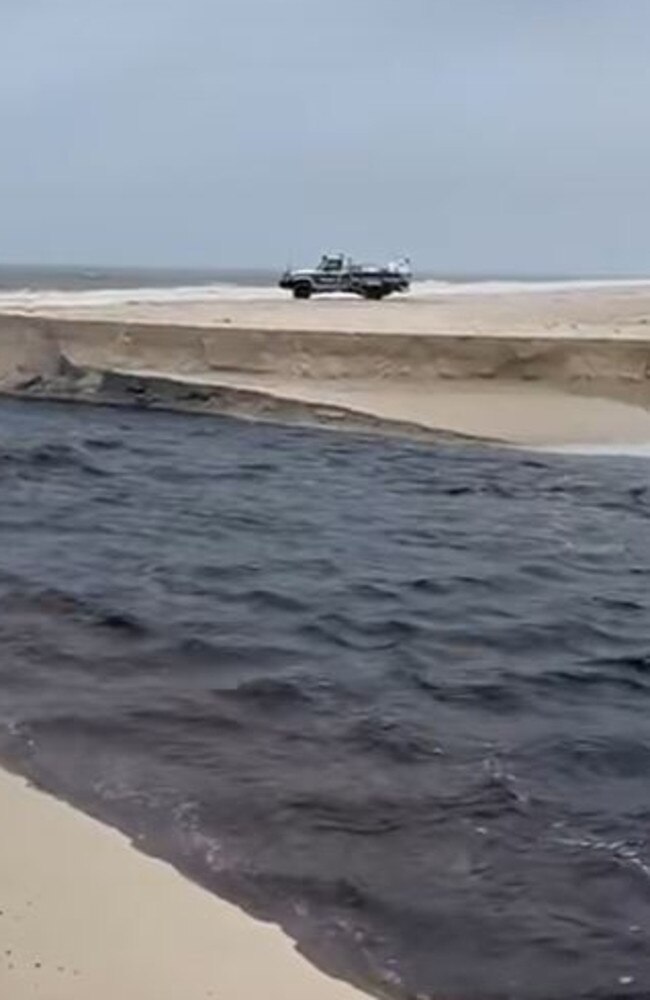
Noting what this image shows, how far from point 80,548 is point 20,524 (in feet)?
4.41

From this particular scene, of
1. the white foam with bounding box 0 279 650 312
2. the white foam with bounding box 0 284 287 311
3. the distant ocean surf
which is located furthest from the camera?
the distant ocean surf

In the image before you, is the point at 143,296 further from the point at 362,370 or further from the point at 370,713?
the point at 370,713

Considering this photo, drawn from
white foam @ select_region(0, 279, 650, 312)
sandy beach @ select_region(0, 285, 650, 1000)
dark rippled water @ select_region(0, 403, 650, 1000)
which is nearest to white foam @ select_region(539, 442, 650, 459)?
sandy beach @ select_region(0, 285, 650, 1000)

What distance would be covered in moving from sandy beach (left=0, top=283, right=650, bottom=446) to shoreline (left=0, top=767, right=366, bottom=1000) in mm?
13585

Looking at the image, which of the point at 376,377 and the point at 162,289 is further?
the point at 162,289

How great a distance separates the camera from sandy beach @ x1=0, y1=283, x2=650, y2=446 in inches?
742

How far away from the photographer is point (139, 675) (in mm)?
7059

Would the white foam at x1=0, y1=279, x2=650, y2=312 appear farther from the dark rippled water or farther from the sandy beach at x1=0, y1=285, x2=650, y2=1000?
the dark rippled water

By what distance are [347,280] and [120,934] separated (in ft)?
138

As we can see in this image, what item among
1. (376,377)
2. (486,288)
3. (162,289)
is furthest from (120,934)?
(486,288)

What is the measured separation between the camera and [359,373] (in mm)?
20219

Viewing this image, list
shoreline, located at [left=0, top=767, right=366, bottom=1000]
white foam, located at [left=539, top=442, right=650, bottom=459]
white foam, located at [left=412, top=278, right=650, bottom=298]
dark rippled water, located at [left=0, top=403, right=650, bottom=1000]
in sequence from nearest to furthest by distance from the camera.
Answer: shoreline, located at [left=0, top=767, right=366, bottom=1000] → dark rippled water, located at [left=0, top=403, right=650, bottom=1000] → white foam, located at [left=539, top=442, right=650, bottom=459] → white foam, located at [left=412, top=278, right=650, bottom=298]

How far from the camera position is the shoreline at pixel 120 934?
151 inches

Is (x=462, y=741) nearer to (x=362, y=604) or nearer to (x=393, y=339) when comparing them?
(x=362, y=604)
